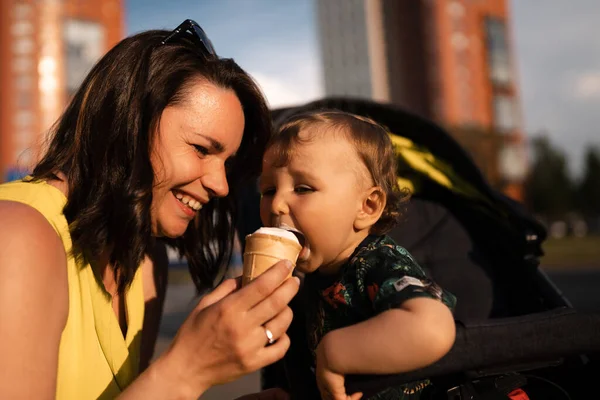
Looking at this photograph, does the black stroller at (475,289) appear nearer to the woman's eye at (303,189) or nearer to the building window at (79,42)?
the woman's eye at (303,189)

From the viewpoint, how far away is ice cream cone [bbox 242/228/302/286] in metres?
1.55

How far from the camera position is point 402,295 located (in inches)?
57.3

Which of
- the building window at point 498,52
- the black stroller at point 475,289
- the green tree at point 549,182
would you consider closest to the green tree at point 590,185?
the green tree at point 549,182

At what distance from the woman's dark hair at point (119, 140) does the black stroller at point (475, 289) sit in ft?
2.34

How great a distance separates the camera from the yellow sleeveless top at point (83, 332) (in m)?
1.61

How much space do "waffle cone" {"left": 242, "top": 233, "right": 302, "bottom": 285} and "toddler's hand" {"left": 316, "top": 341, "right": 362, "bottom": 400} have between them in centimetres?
26

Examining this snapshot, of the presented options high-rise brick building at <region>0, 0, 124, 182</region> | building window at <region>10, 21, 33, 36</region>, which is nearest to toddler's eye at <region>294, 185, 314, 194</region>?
high-rise brick building at <region>0, 0, 124, 182</region>

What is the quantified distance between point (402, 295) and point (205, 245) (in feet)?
4.02

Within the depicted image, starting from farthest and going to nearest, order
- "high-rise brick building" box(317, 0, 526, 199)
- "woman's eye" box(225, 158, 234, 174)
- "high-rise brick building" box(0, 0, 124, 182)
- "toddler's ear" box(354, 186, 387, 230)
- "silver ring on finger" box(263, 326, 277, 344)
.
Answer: "high-rise brick building" box(317, 0, 526, 199) < "high-rise brick building" box(0, 0, 124, 182) < "woman's eye" box(225, 158, 234, 174) < "toddler's ear" box(354, 186, 387, 230) < "silver ring on finger" box(263, 326, 277, 344)

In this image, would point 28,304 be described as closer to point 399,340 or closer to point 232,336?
point 232,336

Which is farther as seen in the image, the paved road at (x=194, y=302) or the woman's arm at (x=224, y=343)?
the paved road at (x=194, y=302)

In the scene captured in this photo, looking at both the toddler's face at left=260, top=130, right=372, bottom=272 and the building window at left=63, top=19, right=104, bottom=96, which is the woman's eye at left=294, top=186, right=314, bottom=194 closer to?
the toddler's face at left=260, top=130, right=372, bottom=272

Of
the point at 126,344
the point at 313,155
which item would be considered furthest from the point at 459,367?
the point at 126,344

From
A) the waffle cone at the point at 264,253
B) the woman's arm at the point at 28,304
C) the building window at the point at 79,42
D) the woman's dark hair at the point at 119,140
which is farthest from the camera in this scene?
the building window at the point at 79,42
